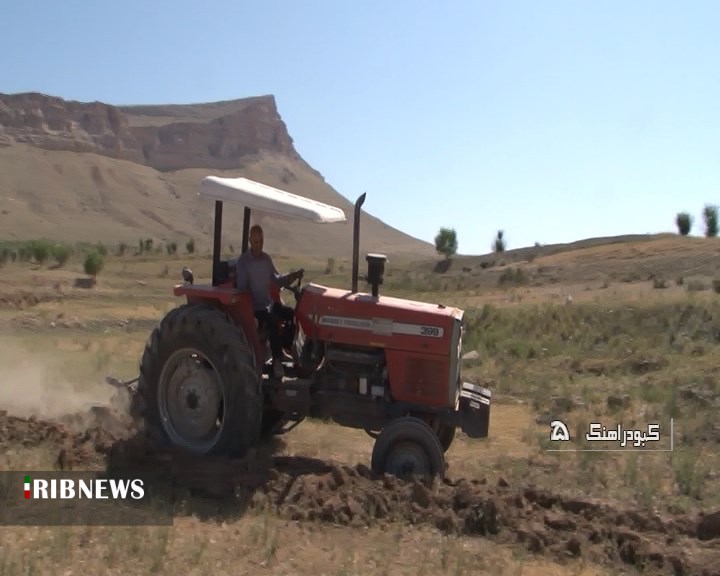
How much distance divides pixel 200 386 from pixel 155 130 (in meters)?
116

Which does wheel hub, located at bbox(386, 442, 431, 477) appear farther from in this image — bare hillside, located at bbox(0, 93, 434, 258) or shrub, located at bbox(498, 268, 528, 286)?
bare hillside, located at bbox(0, 93, 434, 258)

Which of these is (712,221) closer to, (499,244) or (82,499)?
(499,244)

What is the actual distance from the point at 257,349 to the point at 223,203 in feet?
4.61

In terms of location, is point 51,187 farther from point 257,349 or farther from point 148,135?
point 257,349

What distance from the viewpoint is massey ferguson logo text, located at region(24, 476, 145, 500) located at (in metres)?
6.54

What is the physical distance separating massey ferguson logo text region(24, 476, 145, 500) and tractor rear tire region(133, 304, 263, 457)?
0.99 meters

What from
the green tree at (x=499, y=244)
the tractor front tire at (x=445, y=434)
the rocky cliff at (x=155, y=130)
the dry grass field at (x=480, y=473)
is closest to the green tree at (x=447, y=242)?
the green tree at (x=499, y=244)

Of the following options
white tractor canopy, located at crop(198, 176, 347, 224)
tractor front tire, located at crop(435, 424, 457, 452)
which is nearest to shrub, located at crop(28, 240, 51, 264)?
white tractor canopy, located at crop(198, 176, 347, 224)

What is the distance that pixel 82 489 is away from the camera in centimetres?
671

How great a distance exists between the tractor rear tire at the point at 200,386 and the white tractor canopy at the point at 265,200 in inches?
40.2

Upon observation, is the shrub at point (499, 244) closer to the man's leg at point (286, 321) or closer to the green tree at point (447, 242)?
the green tree at point (447, 242)

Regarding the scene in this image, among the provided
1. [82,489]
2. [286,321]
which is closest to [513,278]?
[286,321]

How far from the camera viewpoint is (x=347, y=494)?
6.69 m

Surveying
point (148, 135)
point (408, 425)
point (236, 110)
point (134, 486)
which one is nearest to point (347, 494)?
point (408, 425)
